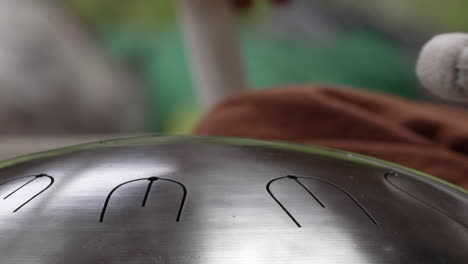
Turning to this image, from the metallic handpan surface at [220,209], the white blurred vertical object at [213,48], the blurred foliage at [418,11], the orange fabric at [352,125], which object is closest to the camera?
the metallic handpan surface at [220,209]

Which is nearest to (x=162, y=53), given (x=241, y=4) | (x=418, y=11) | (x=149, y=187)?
(x=418, y=11)

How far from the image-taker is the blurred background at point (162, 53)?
4.95 ft

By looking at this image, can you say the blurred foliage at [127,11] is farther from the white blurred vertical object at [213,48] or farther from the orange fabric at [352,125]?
the orange fabric at [352,125]

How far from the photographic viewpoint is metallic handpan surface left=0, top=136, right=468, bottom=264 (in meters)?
0.18

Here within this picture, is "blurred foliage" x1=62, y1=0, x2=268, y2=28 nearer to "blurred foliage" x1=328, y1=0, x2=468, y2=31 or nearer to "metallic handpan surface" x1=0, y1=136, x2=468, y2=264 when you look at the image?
"blurred foliage" x1=328, y1=0, x2=468, y2=31

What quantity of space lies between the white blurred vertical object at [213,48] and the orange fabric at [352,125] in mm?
227

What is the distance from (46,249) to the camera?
0.59 ft

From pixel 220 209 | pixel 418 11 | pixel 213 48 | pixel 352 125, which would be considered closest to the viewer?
pixel 220 209

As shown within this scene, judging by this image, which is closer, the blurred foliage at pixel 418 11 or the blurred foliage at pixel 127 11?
the blurred foliage at pixel 418 11

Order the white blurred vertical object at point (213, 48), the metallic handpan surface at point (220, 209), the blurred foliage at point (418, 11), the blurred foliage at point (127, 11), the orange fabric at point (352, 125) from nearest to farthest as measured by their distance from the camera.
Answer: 1. the metallic handpan surface at point (220, 209)
2. the orange fabric at point (352, 125)
3. the white blurred vertical object at point (213, 48)
4. the blurred foliage at point (418, 11)
5. the blurred foliage at point (127, 11)

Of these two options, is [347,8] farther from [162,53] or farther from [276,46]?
[162,53]

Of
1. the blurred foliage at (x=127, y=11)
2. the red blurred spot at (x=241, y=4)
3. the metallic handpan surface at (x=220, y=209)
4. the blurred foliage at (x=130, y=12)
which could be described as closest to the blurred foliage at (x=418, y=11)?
the blurred foliage at (x=130, y=12)

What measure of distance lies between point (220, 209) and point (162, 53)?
1.47 m

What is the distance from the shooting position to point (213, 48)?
77 centimetres
